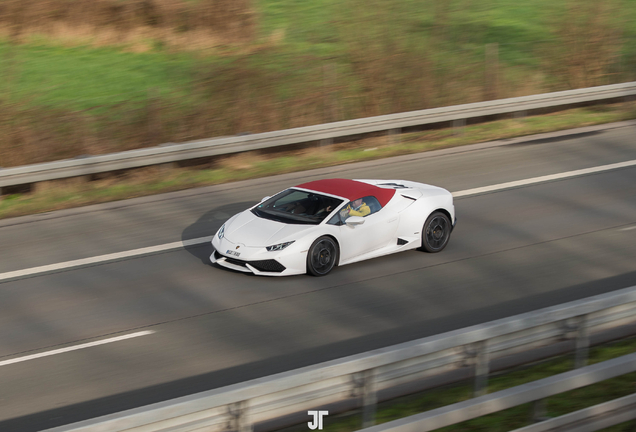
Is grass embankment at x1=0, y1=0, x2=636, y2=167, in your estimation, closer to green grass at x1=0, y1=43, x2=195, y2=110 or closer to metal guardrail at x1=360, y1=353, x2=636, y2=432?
green grass at x1=0, y1=43, x2=195, y2=110

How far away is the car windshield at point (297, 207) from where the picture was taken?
11125 millimetres

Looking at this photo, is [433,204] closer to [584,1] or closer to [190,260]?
[190,260]

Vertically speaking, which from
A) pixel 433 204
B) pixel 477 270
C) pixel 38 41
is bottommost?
pixel 477 270

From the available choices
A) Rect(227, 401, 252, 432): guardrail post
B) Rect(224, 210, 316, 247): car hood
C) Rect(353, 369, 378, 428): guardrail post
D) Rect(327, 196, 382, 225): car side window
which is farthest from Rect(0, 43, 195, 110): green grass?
Rect(227, 401, 252, 432): guardrail post

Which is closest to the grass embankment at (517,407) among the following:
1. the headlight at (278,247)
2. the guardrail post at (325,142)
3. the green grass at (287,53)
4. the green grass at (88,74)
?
the headlight at (278,247)

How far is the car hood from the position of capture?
10.7 metres

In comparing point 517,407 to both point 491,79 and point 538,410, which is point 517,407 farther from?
point 491,79

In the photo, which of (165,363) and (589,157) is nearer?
(165,363)

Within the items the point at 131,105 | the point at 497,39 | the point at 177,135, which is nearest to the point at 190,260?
the point at 177,135

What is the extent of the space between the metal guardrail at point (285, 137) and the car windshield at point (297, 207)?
5329 mm

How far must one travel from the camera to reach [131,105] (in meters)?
20.4

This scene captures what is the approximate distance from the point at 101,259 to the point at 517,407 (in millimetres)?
7178

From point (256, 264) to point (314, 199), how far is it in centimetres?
140

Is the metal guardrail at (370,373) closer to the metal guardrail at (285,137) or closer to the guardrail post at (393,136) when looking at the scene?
the metal guardrail at (285,137)
